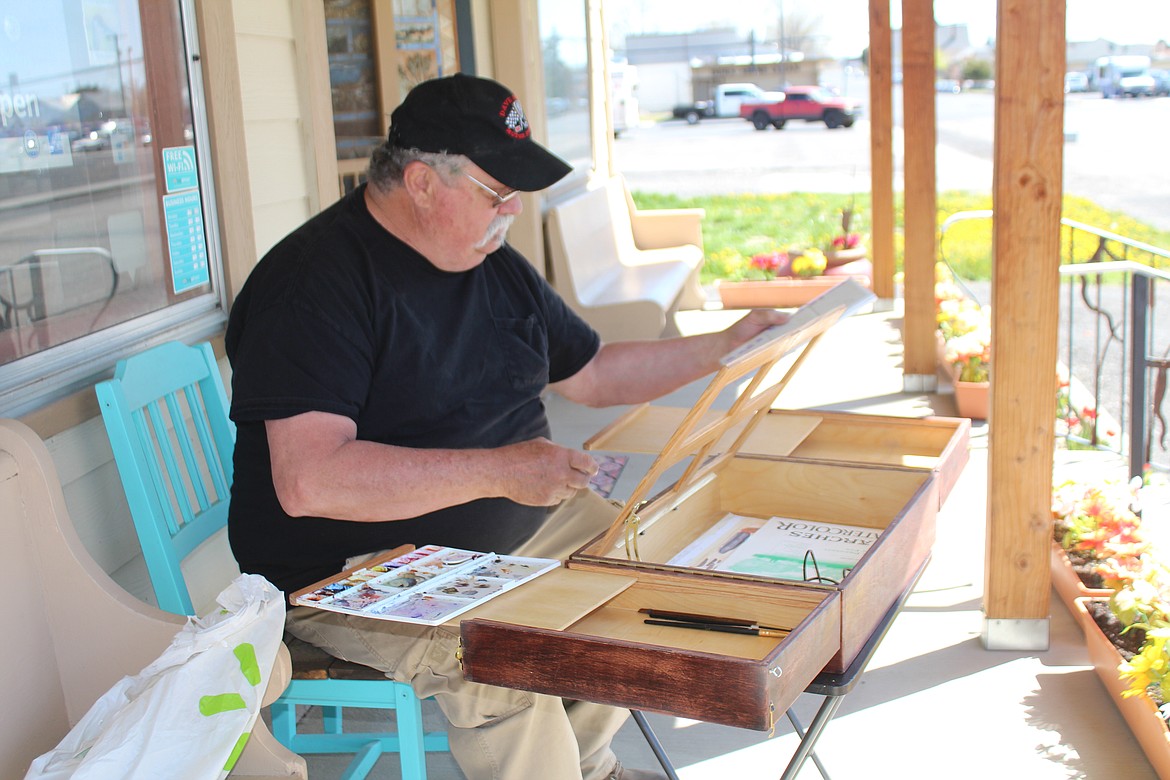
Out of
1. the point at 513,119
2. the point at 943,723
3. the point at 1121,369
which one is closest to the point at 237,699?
the point at 513,119

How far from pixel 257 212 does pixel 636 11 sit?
1030 inches

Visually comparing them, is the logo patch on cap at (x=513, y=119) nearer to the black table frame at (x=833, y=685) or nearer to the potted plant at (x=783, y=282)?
the black table frame at (x=833, y=685)

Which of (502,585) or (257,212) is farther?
(257,212)

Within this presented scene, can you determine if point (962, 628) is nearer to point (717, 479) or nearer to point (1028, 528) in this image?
point (1028, 528)

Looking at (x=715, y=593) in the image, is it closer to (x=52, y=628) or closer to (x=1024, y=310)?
(x=52, y=628)

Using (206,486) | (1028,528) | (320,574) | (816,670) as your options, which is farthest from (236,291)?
(1028,528)

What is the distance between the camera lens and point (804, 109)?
23.5 metres

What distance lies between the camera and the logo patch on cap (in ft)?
6.58

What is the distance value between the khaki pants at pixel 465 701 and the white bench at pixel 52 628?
250 millimetres

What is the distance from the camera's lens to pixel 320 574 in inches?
79.2

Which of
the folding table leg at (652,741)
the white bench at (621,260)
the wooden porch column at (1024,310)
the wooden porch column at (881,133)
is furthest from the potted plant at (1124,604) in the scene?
the wooden porch column at (881,133)

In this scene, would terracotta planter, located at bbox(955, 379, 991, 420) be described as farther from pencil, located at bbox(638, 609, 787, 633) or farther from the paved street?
the paved street

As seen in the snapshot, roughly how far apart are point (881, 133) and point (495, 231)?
5.24 m

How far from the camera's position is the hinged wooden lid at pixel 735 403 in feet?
5.29
